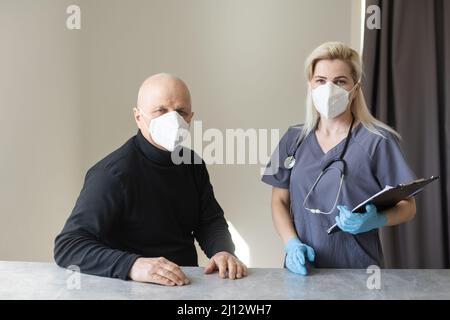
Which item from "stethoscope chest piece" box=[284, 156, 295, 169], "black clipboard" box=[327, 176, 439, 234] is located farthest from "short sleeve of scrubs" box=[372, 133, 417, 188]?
"stethoscope chest piece" box=[284, 156, 295, 169]

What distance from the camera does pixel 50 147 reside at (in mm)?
2605

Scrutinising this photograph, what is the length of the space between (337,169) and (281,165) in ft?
0.83

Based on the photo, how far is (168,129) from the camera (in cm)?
151

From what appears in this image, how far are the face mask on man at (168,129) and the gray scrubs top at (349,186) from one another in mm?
512

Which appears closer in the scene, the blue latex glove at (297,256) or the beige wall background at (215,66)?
the blue latex glove at (297,256)

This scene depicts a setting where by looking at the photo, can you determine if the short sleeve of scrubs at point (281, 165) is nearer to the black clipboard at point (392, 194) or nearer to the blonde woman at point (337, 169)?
the blonde woman at point (337, 169)

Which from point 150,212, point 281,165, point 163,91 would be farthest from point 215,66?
point 150,212

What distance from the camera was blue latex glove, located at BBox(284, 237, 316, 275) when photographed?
4.76ft

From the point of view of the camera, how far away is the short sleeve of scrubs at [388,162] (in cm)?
166

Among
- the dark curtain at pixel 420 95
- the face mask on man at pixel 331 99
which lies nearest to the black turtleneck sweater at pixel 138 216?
the face mask on man at pixel 331 99

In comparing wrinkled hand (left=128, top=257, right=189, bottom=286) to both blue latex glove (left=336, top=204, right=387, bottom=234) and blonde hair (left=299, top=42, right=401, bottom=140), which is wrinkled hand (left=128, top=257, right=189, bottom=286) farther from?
blonde hair (left=299, top=42, right=401, bottom=140)

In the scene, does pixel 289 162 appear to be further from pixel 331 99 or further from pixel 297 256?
pixel 297 256

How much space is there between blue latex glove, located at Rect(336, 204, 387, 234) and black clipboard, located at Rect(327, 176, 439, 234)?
2 centimetres
